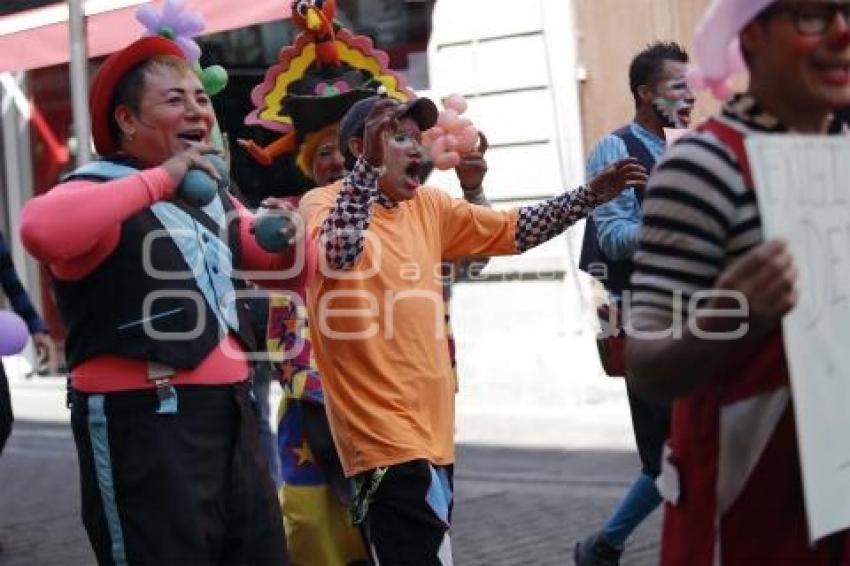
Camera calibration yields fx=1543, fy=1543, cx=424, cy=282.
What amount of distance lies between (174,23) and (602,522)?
356 centimetres

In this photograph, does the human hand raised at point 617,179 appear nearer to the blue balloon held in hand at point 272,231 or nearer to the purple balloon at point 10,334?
the blue balloon held in hand at point 272,231

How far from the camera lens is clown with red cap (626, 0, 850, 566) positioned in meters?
2.54

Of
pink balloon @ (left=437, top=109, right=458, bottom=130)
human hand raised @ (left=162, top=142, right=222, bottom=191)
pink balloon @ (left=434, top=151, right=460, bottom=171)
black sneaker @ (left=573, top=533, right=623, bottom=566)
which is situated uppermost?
human hand raised @ (left=162, top=142, right=222, bottom=191)

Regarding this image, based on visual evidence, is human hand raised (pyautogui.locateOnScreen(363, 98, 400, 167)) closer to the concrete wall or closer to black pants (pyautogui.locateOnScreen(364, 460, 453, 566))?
black pants (pyautogui.locateOnScreen(364, 460, 453, 566))

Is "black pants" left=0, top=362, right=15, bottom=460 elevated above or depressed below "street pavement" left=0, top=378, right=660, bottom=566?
above

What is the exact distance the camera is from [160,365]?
3.72 m

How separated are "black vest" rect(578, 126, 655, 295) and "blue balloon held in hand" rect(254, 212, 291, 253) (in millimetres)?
1918

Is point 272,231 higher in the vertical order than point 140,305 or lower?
Answer: higher

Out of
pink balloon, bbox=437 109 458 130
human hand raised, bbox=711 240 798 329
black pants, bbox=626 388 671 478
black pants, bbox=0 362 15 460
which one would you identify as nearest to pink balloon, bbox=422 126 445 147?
pink balloon, bbox=437 109 458 130

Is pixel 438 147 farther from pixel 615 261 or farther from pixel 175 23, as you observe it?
pixel 175 23

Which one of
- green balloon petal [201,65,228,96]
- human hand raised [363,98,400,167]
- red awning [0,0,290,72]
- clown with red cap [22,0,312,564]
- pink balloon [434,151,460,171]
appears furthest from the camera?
red awning [0,0,290,72]

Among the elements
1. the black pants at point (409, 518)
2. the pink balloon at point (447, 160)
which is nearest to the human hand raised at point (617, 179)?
the pink balloon at point (447, 160)

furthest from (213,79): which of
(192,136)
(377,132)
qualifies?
(192,136)

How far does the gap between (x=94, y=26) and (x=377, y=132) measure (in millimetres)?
4966
